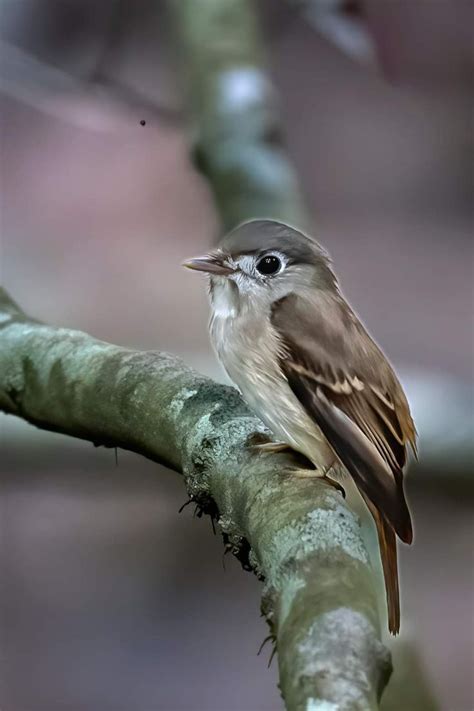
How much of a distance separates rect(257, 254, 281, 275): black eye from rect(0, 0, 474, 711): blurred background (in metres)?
0.57

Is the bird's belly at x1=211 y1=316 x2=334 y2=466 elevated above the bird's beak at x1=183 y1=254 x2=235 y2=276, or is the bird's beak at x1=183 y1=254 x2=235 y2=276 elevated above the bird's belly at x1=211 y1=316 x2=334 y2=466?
the bird's beak at x1=183 y1=254 x2=235 y2=276

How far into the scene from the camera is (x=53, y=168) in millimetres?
4688

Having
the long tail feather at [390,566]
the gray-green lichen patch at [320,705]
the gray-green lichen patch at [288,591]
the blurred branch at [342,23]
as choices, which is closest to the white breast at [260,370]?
the long tail feather at [390,566]

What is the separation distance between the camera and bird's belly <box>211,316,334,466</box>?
1377 millimetres

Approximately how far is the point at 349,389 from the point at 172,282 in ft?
10.0

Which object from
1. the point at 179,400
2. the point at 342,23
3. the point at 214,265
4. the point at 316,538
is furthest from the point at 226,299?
the point at 342,23

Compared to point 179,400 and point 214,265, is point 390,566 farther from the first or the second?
point 214,265

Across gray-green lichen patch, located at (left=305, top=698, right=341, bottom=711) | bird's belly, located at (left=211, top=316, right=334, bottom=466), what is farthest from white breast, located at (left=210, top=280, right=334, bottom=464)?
gray-green lichen patch, located at (left=305, top=698, right=341, bottom=711)

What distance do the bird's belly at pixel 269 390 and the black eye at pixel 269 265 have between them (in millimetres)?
83

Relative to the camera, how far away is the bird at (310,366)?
51.8 inches

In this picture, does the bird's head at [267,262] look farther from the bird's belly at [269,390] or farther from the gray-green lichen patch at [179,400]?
the gray-green lichen patch at [179,400]

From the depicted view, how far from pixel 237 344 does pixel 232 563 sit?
2.43 metres

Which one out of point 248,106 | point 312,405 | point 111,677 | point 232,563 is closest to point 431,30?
point 248,106

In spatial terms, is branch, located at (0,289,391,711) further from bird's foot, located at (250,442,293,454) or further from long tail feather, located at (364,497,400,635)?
long tail feather, located at (364,497,400,635)
